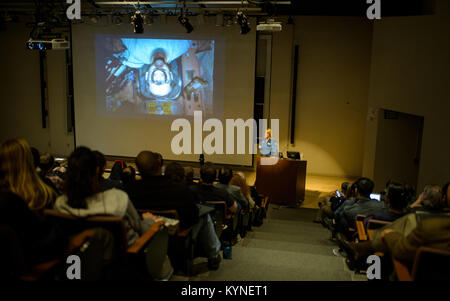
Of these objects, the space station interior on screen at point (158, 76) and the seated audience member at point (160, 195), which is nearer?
the seated audience member at point (160, 195)

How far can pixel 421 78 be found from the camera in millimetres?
5832

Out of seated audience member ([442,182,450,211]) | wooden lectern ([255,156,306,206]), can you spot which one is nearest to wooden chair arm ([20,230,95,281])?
seated audience member ([442,182,450,211])

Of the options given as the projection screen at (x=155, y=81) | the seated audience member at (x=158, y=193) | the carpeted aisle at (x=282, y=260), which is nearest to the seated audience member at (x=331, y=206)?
the carpeted aisle at (x=282, y=260)

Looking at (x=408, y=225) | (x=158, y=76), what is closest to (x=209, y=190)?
(x=408, y=225)

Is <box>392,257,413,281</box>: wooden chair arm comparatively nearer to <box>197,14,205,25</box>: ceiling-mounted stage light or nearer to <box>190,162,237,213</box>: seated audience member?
<box>190,162,237,213</box>: seated audience member

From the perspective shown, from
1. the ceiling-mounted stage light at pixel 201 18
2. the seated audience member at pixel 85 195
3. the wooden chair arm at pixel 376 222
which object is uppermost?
the ceiling-mounted stage light at pixel 201 18

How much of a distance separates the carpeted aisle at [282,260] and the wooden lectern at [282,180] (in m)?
1.64

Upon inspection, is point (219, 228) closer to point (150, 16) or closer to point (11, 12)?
point (150, 16)

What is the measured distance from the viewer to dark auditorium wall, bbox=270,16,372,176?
8.66 meters

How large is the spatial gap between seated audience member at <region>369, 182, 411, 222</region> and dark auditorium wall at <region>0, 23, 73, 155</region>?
866cm

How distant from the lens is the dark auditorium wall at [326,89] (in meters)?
8.66

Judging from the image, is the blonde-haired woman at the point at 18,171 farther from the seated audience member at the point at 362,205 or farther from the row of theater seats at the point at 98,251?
the seated audience member at the point at 362,205
